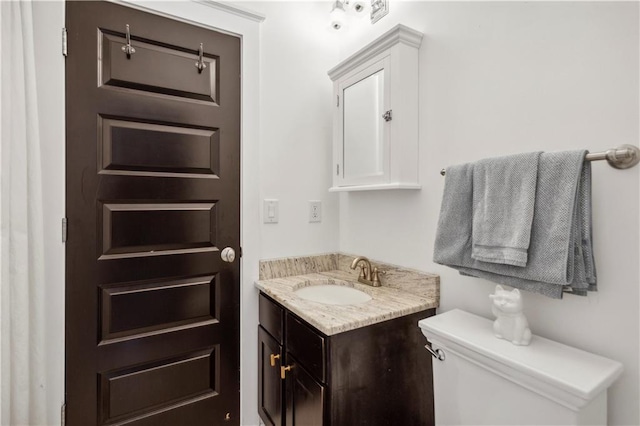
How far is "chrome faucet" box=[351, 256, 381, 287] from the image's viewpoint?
156 cm

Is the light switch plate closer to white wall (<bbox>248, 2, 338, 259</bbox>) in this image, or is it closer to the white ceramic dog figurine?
white wall (<bbox>248, 2, 338, 259</bbox>)

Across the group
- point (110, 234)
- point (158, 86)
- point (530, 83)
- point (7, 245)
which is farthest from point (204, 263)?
point (530, 83)

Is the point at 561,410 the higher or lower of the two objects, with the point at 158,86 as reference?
lower

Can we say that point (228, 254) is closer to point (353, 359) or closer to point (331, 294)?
point (331, 294)

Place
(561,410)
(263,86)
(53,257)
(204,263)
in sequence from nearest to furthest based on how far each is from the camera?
(561,410) < (53,257) < (204,263) < (263,86)

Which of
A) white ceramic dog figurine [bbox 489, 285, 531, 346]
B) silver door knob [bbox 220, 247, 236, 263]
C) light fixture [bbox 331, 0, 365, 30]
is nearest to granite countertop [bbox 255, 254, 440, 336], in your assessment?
silver door knob [bbox 220, 247, 236, 263]

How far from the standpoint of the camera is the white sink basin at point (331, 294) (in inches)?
61.8

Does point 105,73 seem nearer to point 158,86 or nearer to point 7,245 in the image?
point 158,86

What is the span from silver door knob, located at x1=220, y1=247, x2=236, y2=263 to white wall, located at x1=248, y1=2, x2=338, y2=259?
7.5 inches

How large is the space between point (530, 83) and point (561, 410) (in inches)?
37.5

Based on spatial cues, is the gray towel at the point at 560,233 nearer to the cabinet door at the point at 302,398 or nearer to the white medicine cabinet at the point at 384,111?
the white medicine cabinet at the point at 384,111

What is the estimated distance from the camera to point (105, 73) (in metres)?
1.29

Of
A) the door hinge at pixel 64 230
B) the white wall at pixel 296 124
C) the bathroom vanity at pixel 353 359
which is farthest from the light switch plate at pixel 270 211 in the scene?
the door hinge at pixel 64 230

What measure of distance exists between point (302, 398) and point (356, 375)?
27 centimetres
